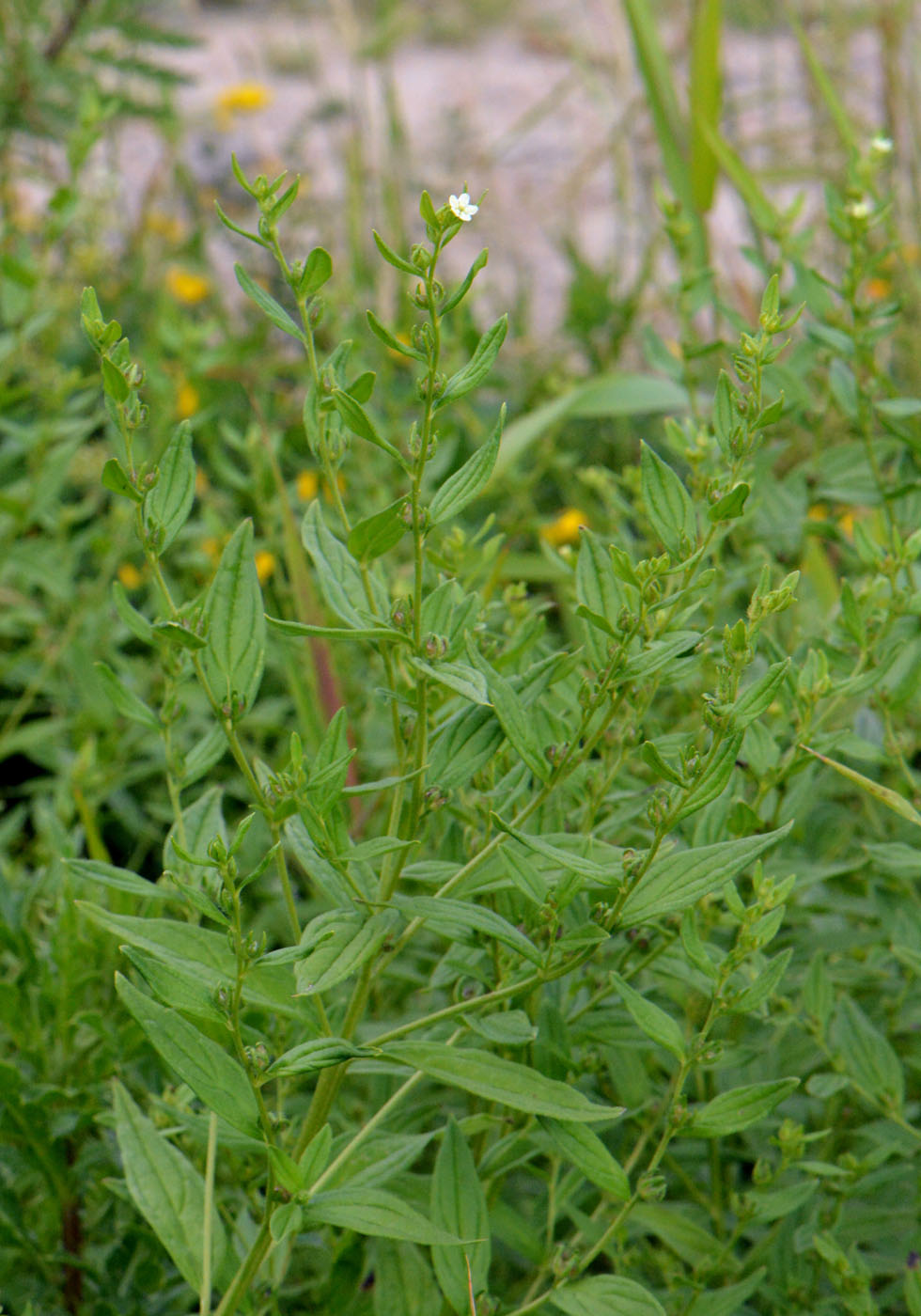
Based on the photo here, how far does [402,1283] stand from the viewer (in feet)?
2.86

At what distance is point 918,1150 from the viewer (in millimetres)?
1031

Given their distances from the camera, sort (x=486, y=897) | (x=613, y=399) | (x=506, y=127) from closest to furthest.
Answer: (x=486, y=897), (x=613, y=399), (x=506, y=127)

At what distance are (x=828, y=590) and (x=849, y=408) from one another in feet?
0.89

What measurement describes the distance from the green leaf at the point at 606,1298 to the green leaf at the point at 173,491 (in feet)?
1.53

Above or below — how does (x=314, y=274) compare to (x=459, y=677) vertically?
above

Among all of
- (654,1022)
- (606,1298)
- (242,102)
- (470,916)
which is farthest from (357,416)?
(242,102)

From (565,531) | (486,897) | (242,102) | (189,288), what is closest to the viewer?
(486,897)

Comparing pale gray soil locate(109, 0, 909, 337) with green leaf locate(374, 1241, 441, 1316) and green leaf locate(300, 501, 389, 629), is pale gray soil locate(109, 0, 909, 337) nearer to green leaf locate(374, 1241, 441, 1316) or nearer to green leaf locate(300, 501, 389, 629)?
green leaf locate(300, 501, 389, 629)

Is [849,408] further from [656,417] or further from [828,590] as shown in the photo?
[656,417]

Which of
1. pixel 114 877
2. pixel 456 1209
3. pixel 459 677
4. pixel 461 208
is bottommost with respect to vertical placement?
pixel 456 1209

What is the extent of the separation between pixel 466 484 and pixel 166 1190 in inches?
17.1

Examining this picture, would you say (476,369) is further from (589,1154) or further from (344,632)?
(589,1154)

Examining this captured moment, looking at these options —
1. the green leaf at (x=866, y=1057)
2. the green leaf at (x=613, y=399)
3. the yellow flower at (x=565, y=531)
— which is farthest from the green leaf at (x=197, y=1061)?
the yellow flower at (x=565, y=531)

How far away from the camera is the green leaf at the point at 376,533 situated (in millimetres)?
705
